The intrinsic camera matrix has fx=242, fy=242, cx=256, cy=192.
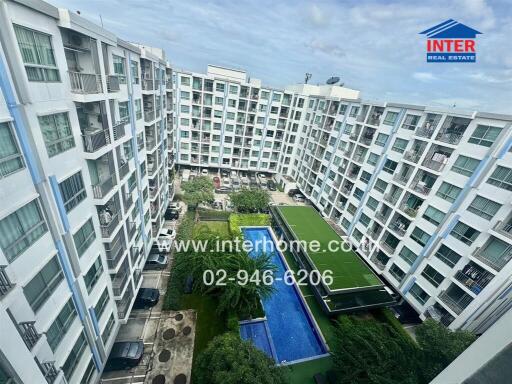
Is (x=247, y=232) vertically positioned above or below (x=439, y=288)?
below

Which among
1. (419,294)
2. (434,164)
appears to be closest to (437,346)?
(419,294)

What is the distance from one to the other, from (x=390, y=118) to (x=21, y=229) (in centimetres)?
3692

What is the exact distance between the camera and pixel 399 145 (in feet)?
99.5

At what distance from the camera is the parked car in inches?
1105

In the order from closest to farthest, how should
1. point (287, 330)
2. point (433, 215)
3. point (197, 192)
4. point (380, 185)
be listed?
1. point (287, 330)
2. point (433, 215)
3. point (380, 185)
4. point (197, 192)

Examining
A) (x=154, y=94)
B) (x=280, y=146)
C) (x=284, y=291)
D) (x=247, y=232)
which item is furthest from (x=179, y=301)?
(x=280, y=146)

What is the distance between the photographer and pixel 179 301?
2498cm

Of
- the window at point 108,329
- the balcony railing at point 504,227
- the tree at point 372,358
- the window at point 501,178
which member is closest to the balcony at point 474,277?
the balcony railing at point 504,227

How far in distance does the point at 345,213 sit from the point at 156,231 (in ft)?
91.4

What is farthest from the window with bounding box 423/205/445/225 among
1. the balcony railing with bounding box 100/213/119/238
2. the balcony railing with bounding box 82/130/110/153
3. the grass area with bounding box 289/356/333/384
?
the balcony railing with bounding box 82/130/110/153

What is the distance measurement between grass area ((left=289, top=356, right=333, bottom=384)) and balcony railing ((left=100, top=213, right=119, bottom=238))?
1757 centimetres

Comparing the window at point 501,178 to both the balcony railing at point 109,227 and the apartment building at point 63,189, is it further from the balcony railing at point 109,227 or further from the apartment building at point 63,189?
the balcony railing at point 109,227

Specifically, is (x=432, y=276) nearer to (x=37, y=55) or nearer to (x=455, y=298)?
(x=455, y=298)

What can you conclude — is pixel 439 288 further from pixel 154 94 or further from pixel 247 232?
pixel 154 94
